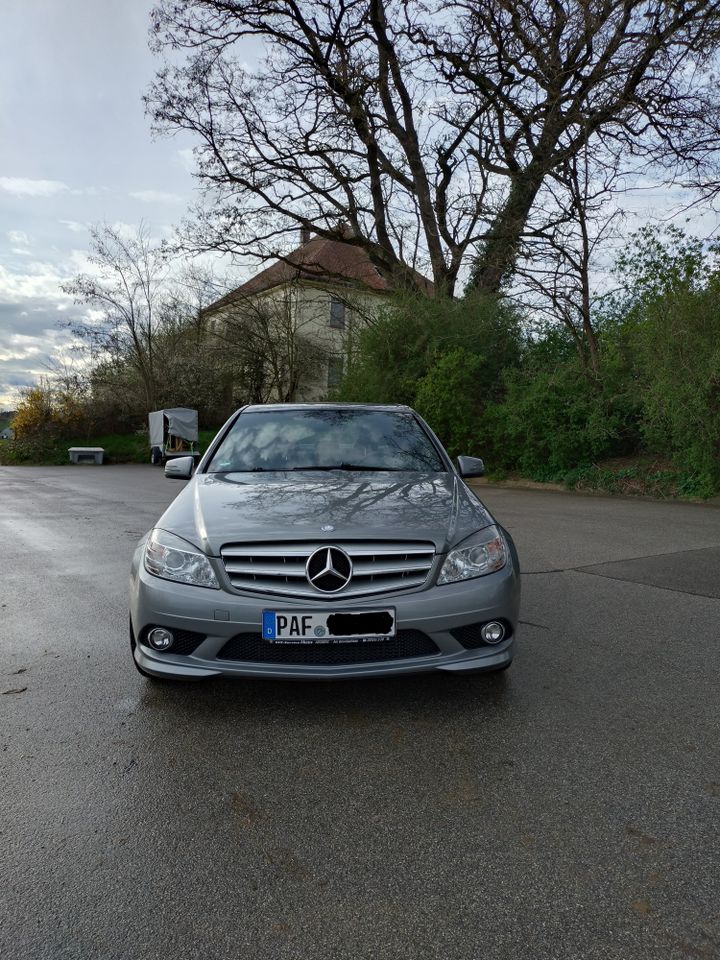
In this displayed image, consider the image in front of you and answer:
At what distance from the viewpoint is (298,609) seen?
304 centimetres

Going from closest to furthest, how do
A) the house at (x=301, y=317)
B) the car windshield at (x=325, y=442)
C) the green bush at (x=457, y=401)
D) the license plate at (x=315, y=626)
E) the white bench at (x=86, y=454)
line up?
1. the license plate at (x=315, y=626)
2. the car windshield at (x=325, y=442)
3. the green bush at (x=457, y=401)
4. the house at (x=301, y=317)
5. the white bench at (x=86, y=454)

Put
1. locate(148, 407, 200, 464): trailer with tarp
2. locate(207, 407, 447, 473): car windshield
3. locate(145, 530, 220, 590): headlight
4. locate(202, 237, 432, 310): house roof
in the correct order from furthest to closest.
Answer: locate(148, 407, 200, 464): trailer with tarp < locate(202, 237, 432, 310): house roof < locate(207, 407, 447, 473): car windshield < locate(145, 530, 220, 590): headlight

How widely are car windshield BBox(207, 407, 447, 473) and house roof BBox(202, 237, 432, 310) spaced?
1514 centimetres

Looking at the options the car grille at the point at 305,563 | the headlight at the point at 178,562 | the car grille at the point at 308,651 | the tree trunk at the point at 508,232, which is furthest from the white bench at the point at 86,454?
the car grille at the point at 308,651

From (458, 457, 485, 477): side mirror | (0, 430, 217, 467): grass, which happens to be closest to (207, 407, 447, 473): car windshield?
(458, 457, 485, 477): side mirror

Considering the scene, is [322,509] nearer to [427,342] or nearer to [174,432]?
[427,342]

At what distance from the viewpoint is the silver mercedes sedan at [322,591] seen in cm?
305

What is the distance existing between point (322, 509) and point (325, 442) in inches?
51.0

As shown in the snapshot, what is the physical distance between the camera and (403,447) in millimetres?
4758

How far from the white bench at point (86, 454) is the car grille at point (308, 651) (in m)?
30.8

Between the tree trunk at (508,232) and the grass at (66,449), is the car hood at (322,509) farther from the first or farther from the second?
the grass at (66,449)

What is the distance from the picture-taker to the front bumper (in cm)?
305

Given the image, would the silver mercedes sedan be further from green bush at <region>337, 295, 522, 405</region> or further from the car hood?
green bush at <region>337, 295, 522, 405</region>

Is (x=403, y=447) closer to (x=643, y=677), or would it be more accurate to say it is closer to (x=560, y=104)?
(x=643, y=677)
